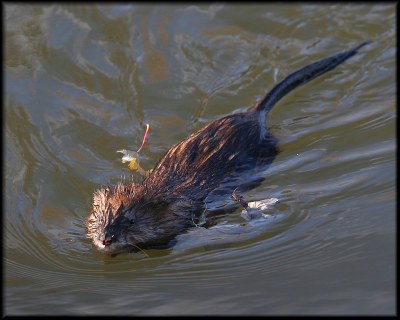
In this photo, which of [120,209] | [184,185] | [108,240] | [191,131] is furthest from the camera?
[191,131]

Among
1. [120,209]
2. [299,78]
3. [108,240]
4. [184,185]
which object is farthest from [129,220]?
[299,78]

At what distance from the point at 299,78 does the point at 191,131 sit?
4.31ft

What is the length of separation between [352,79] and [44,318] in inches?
181

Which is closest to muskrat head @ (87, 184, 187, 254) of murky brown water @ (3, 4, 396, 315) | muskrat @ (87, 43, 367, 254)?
muskrat @ (87, 43, 367, 254)

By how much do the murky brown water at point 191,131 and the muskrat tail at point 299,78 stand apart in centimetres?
14

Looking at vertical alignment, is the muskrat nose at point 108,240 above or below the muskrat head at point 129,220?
below

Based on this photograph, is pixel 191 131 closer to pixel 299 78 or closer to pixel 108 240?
pixel 299 78

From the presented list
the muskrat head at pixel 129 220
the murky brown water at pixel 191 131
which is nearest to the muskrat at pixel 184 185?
the muskrat head at pixel 129 220

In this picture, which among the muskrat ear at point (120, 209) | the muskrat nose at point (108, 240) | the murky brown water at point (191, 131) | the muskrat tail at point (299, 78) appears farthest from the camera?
the muskrat tail at point (299, 78)

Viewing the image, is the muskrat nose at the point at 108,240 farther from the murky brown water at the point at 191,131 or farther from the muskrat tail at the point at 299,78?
the muskrat tail at the point at 299,78

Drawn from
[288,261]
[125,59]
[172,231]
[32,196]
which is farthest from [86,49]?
[288,261]

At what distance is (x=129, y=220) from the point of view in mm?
5406

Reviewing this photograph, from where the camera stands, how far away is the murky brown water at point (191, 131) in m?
4.98

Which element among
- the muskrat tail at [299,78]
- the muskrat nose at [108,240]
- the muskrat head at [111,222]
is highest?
the muskrat tail at [299,78]
